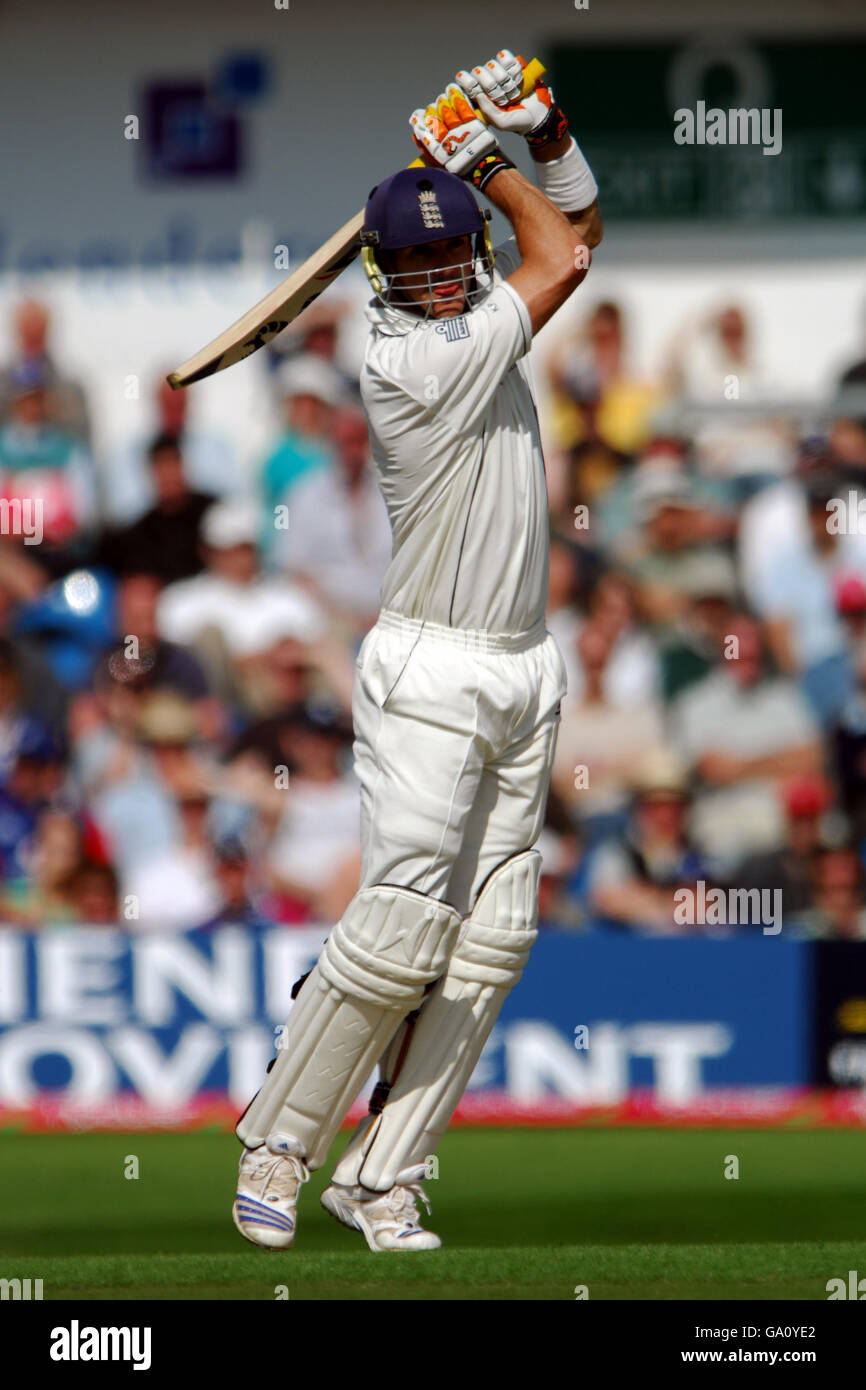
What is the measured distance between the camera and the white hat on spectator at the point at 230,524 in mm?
8492

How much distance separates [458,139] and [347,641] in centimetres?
404

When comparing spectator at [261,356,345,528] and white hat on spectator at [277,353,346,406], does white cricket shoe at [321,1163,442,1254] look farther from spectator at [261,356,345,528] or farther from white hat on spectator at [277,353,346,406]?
white hat on spectator at [277,353,346,406]

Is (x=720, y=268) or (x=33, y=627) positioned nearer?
(x=33, y=627)

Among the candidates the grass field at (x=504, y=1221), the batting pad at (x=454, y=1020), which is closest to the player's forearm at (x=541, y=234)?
the batting pad at (x=454, y=1020)

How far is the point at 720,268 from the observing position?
31.6ft

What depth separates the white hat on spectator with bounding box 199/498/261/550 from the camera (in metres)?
8.49

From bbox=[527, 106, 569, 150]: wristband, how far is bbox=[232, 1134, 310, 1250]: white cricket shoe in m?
2.33

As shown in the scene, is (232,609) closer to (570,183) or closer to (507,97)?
(570,183)

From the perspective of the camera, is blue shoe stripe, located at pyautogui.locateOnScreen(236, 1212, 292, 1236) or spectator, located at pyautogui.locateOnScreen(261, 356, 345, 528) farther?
spectator, located at pyautogui.locateOnScreen(261, 356, 345, 528)

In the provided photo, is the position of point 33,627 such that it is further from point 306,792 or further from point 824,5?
point 824,5

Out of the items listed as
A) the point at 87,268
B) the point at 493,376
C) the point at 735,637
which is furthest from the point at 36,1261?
the point at 87,268

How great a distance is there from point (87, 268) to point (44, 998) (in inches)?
164

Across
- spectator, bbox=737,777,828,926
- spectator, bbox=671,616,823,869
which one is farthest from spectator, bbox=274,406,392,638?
spectator, bbox=737,777,828,926

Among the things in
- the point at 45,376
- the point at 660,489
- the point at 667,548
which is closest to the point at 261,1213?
the point at 667,548
